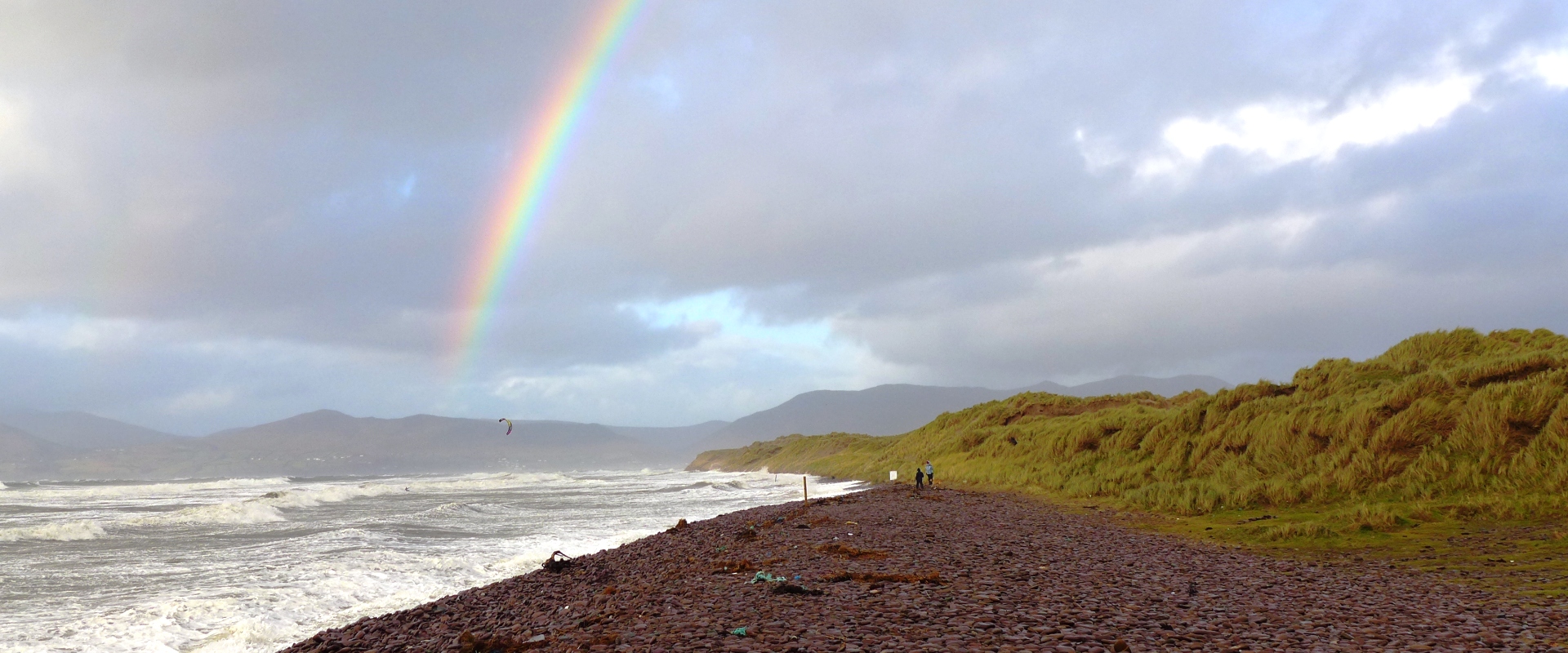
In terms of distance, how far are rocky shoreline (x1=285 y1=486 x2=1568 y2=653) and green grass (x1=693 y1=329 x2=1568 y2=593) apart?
251 cm

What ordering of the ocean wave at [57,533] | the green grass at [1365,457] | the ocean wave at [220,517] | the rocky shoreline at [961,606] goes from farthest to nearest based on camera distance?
the ocean wave at [220,517] → the ocean wave at [57,533] → the green grass at [1365,457] → the rocky shoreline at [961,606]

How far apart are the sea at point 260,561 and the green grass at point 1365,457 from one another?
14015mm

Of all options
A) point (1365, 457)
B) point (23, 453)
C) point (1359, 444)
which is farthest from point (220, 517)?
point (23, 453)

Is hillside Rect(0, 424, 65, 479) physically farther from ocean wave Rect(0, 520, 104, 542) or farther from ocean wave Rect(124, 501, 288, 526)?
ocean wave Rect(0, 520, 104, 542)

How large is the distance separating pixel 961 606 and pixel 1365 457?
14.6 meters

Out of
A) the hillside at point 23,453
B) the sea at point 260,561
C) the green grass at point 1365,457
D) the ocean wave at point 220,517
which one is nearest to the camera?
the sea at point 260,561

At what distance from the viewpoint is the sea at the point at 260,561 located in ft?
36.3

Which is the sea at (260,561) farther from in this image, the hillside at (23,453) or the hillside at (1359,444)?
the hillside at (23,453)

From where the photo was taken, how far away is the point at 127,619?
449 inches

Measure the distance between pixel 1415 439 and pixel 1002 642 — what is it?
16.1 metres

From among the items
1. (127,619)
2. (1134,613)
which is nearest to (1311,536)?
(1134,613)

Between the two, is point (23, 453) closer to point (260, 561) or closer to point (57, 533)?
point (57, 533)

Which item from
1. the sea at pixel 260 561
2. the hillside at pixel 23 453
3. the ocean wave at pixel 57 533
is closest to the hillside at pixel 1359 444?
the sea at pixel 260 561

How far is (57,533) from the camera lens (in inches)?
970
